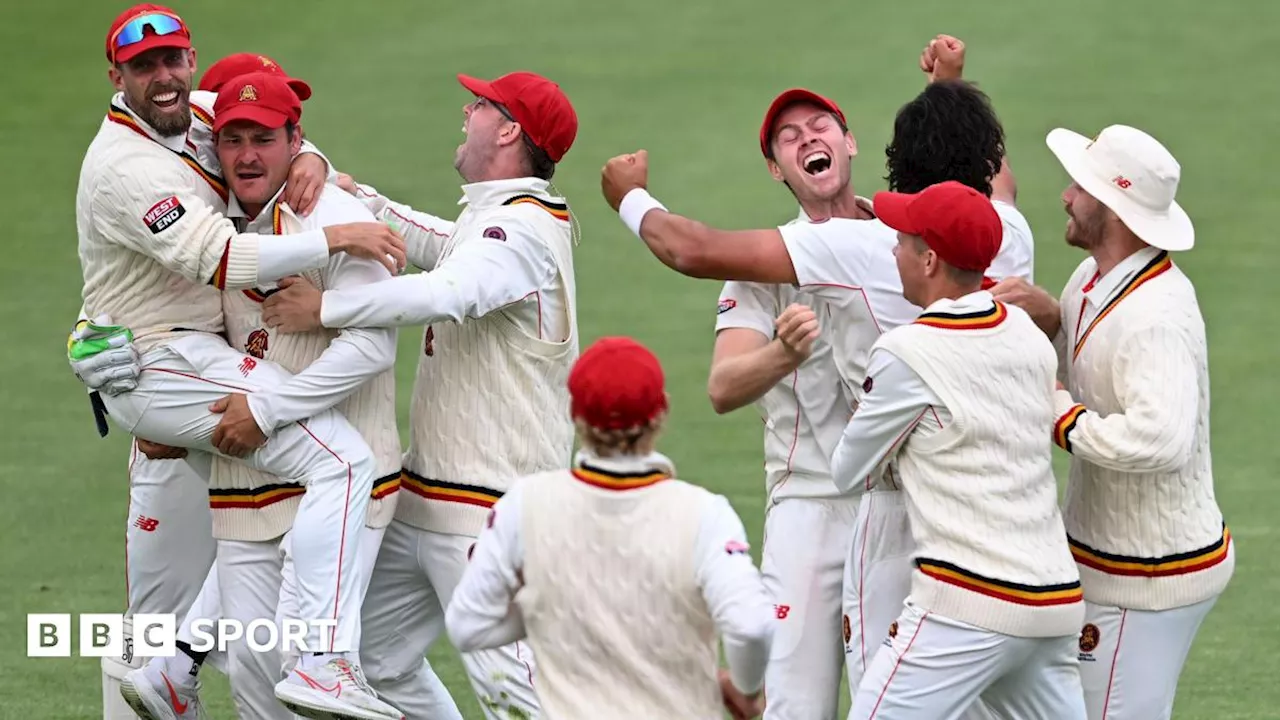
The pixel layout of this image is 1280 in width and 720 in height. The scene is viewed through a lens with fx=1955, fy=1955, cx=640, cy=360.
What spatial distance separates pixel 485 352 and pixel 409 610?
3.10ft

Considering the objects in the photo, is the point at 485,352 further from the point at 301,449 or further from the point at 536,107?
the point at 536,107

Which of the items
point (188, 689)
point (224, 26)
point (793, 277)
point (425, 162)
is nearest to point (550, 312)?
point (793, 277)

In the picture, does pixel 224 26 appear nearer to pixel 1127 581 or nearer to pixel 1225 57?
pixel 1225 57

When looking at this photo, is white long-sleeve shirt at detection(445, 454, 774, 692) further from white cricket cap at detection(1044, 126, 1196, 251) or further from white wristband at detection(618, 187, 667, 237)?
white cricket cap at detection(1044, 126, 1196, 251)

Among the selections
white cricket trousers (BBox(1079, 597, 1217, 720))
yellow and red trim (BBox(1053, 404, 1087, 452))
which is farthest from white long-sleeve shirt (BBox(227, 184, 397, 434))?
white cricket trousers (BBox(1079, 597, 1217, 720))

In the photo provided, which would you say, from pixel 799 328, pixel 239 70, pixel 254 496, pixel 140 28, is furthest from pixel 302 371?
pixel 799 328

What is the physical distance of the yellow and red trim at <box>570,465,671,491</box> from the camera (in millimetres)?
4598

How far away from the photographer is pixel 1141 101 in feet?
55.9

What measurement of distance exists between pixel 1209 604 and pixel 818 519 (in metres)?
1.18

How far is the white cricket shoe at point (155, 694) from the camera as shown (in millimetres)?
6609

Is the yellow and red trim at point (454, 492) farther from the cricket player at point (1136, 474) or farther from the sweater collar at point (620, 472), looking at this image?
the cricket player at point (1136, 474)

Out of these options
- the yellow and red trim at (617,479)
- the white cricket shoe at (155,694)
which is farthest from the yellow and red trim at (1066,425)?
the white cricket shoe at (155,694)

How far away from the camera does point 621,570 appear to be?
15.1 feet

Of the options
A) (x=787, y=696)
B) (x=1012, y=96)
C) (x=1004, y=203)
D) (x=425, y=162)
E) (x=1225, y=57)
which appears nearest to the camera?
(x=787, y=696)
